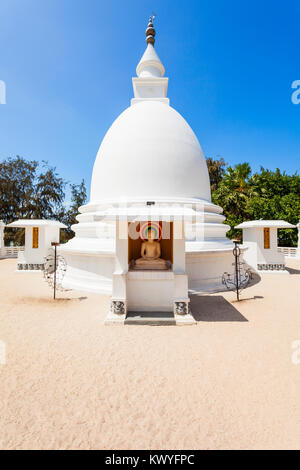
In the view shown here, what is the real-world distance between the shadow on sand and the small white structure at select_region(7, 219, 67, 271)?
10381 millimetres

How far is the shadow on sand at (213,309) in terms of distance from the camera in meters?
6.44

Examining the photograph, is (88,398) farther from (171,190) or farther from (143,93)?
(143,93)

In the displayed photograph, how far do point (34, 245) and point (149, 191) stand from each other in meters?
8.75

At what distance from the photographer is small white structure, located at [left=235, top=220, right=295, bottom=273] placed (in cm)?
1440

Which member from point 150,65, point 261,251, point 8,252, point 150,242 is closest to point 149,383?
point 150,242

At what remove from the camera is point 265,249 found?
1465 cm

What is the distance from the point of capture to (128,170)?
1101 cm

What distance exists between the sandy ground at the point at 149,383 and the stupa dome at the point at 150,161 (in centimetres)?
629

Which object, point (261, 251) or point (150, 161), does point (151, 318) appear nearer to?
point (150, 161)

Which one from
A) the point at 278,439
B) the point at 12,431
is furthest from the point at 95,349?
the point at 278,439

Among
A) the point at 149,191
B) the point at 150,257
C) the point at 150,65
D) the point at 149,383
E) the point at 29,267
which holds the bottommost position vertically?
the point at 149,383

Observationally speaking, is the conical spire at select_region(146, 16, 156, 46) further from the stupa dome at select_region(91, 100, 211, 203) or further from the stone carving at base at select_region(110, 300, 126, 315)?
the stone carving at base at select_region(110, 300, 126, 315)

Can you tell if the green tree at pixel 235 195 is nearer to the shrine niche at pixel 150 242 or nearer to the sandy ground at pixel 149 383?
the shrine niche at pixel 150 242

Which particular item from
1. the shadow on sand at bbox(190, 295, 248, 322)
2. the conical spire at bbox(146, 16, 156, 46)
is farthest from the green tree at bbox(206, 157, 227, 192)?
the shadow on sand at bbox(190, 295, 248, 322)
